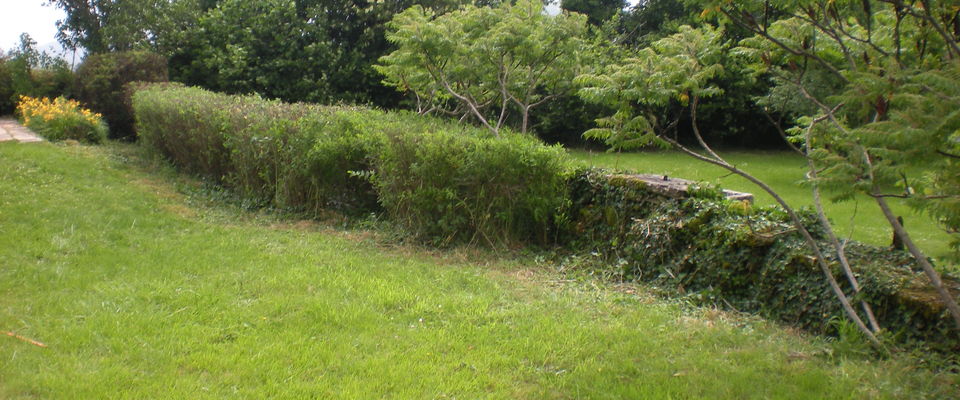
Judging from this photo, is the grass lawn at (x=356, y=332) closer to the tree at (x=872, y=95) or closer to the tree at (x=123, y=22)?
the tree at (x=872, y=95)

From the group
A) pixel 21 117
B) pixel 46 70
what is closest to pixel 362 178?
pixel 21 117

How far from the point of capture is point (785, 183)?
1321 centimetres

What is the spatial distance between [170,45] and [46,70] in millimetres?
3266

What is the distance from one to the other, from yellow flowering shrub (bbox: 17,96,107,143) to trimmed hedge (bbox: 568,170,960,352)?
11777 mm

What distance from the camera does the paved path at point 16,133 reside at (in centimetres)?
1330

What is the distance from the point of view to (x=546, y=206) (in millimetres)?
Answer: 7184

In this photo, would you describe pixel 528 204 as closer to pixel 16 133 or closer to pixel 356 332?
pixel 356 332

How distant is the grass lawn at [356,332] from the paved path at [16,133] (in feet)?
24.3

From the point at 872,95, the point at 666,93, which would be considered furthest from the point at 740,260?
the point at 872,95

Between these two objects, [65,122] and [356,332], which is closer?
[356,332]

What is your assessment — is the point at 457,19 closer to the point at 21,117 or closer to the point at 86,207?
the point at 86,207

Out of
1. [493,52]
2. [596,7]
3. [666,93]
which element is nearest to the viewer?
[666,93]

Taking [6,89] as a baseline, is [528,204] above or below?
Result: below

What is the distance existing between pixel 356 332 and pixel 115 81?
14271mm
